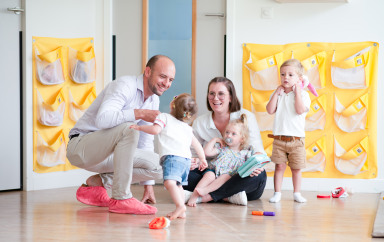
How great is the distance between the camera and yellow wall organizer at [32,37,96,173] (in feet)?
12.3

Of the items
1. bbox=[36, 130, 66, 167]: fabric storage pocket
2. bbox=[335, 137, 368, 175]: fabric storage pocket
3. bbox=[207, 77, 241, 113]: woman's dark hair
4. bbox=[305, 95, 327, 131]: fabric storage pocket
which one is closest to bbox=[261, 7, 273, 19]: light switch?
bbox=[305, 95, 327, 131]: fabric storage pocket

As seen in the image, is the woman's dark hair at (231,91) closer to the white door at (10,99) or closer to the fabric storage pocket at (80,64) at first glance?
the fabric storage pocket at (80,64)

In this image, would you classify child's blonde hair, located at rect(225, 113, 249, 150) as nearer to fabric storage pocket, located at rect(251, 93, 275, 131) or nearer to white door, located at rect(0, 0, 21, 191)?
fabric storage pocket, located at rect(251, 93, 275, 131)

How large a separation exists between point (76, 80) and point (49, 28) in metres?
0.42

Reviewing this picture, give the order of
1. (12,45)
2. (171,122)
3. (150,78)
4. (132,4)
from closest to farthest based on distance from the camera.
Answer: (171,122) → (150,78) → (12,45) → (132,4)

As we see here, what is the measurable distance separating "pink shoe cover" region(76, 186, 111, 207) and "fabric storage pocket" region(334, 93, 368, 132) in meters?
1.80

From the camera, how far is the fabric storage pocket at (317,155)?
3.86 meters

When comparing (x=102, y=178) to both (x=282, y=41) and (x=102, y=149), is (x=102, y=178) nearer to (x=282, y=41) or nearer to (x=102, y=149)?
(x=102, y=149)

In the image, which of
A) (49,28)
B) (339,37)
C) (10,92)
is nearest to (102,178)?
(10,92)

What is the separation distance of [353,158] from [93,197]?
1916mm

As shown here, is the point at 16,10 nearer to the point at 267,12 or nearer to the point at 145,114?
the point at 145,114

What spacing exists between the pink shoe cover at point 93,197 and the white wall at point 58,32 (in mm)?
875

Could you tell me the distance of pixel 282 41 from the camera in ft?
13.0

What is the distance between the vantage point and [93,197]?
3014mm
